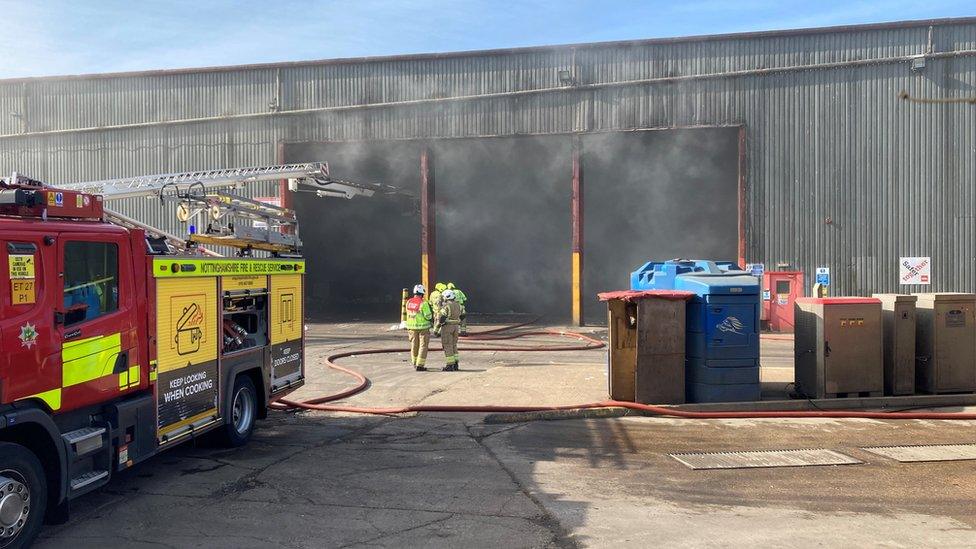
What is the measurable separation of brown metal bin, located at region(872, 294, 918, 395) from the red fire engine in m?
8.54

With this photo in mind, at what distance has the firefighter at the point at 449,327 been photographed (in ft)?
46.2

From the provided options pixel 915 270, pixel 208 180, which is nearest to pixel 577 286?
pixel 915 270

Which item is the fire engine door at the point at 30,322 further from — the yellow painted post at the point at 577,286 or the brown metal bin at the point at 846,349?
the yellow painted post at the point at 577,286

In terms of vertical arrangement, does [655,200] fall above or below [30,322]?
above

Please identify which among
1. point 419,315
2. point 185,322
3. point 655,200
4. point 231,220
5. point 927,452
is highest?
point 655,200

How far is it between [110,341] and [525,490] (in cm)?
358

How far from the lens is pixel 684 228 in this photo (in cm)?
3150

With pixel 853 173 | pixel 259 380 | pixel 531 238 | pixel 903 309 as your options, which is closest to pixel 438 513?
pixel 259 380


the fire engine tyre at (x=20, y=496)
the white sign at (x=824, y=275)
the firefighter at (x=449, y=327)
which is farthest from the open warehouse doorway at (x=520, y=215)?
the fire engine tyre at (x=20, y=496)

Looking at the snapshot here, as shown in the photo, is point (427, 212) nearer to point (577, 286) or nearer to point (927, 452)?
point (577, 286)

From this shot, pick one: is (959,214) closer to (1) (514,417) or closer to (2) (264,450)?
(1) (514,417)

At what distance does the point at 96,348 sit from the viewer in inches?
230

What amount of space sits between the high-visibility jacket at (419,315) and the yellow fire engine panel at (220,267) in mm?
4316

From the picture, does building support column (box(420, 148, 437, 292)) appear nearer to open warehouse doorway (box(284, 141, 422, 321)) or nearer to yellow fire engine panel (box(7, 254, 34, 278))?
open warehouse doorway (box(284, 141, 422, 321))
